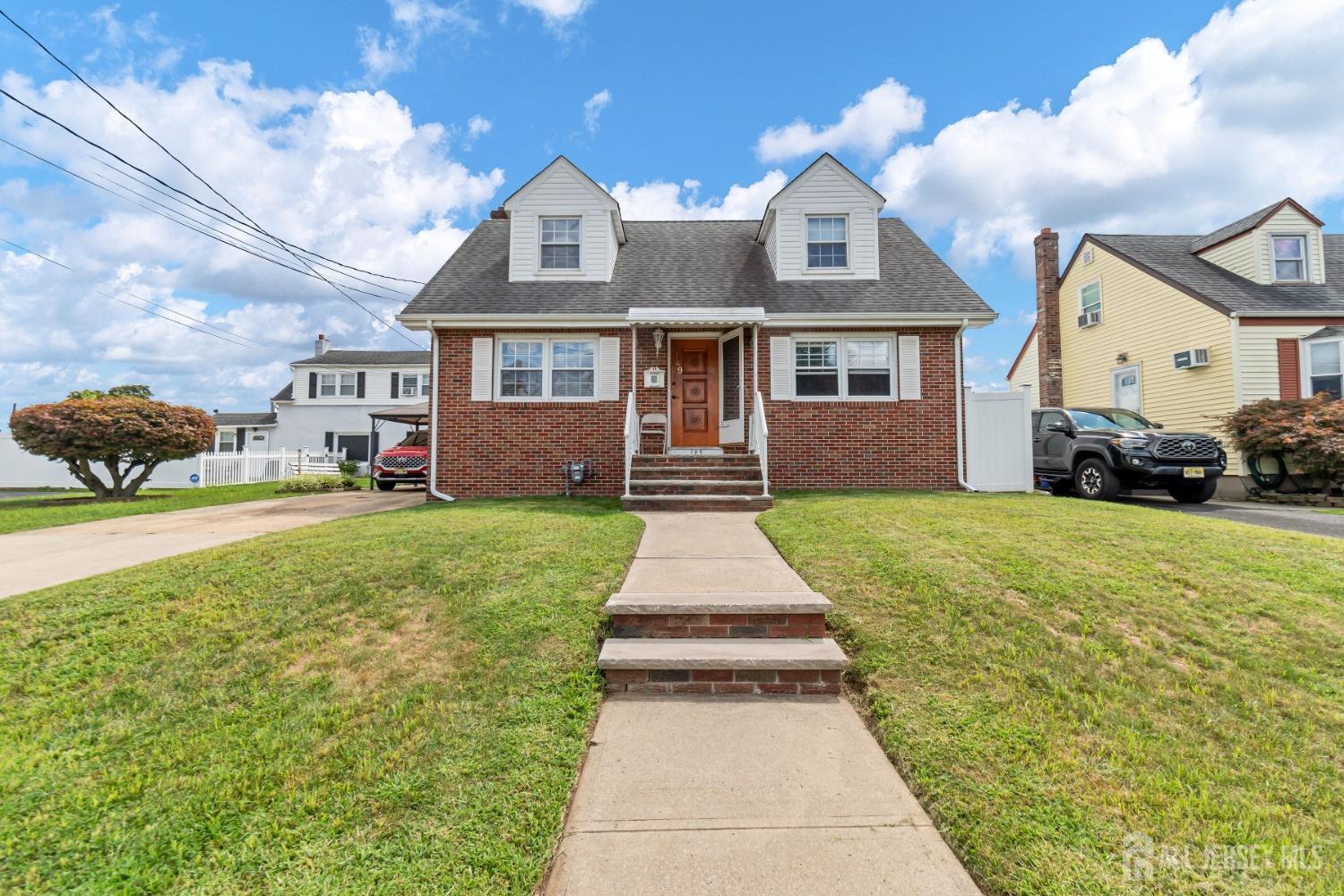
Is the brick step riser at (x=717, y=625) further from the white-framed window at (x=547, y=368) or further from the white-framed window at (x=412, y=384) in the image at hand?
the white-framed window at (x=412, y=384)

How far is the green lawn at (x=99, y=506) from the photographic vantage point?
854cm

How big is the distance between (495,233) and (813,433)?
26.3ft

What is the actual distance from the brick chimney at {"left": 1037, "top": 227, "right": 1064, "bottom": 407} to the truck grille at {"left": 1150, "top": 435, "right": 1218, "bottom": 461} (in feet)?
26.8

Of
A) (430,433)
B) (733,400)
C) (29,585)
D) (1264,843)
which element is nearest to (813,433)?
(733,400)

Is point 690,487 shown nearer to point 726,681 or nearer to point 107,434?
point 726,681

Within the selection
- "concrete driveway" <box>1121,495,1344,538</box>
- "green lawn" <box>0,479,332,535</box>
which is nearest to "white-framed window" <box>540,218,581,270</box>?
"green lawn" <box>0,479,332,535</box>

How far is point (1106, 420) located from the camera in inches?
404

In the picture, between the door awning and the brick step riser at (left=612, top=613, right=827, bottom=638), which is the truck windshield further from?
the brick step riser at (left=612, top=613, right=827, bottom=638)

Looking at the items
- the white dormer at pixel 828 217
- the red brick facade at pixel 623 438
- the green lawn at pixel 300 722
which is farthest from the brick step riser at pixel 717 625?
the white dormer at pixel 828 217

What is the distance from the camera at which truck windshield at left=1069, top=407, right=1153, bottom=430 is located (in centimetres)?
1009

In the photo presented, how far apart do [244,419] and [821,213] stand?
36760mm

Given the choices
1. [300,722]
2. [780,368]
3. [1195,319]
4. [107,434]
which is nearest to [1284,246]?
[1195,319]

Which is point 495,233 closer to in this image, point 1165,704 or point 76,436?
point 76,436

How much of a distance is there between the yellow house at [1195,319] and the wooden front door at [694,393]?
10.6 m
